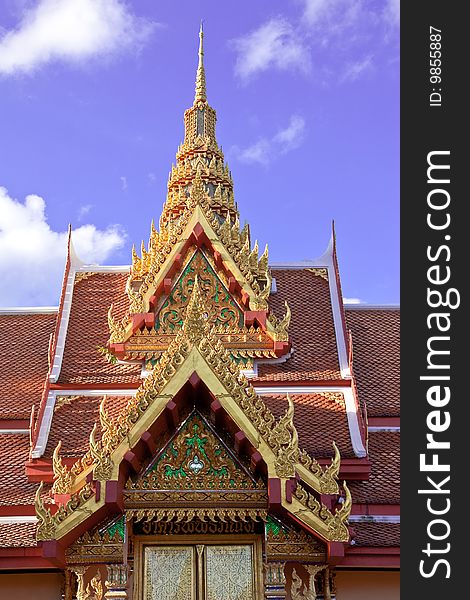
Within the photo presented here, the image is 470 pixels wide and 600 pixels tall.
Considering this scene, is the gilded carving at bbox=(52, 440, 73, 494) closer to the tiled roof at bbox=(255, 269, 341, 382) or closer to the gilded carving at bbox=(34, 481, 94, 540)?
the gilded carving at bbox=(34, 481, 94, 540)

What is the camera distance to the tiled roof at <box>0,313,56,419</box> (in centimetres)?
1363

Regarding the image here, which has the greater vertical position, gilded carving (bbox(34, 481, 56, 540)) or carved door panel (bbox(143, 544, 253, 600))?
gilded carving (bbox(34, 481, 56, 540))

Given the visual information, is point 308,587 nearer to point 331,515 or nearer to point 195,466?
point 331,515

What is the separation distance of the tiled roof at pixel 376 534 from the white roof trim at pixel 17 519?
3.96 metres

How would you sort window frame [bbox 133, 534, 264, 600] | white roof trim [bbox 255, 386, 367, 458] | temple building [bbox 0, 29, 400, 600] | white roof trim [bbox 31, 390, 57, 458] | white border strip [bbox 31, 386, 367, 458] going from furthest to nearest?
white roof trim [bbox 255, 386, 367, 458] → white border strip [bbox 31, 386, 367, 458] → white roof trim [bbox 31, 390, 57, 458] → window frame [bbox 133, 534, 264, 600] → temple building [bbox 0, 29, 400, 600]

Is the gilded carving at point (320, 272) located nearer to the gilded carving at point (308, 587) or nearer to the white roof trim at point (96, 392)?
the white roof trim at point (96, 392)

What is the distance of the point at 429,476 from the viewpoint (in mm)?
9078

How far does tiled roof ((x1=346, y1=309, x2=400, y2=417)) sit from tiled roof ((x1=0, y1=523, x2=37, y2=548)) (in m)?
5.03

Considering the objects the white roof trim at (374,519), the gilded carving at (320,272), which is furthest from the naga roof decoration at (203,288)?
the white roof trim at (374,519)

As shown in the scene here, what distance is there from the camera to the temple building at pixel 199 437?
10578 millimetres

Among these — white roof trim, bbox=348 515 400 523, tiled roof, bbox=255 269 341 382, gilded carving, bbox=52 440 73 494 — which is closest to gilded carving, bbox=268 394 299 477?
white roof trim, bbox=348 515 400 523

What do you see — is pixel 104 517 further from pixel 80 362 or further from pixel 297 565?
pixel 80 362

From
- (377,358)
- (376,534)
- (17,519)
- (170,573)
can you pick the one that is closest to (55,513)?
(17,519)

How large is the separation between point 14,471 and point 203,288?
12.7 ft
